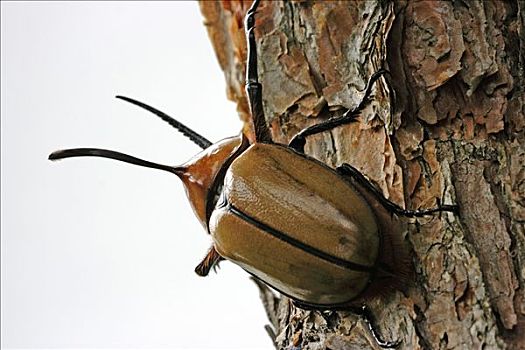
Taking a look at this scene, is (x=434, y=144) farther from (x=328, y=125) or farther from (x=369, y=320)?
(x=369, y=320)

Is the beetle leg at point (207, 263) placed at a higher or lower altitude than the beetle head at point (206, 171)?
lower

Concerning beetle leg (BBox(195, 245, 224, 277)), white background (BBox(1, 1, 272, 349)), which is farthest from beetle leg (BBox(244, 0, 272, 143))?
white background (BBox(1, 1, 272, 349))

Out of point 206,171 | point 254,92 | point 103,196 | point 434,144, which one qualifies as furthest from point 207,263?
point 103,196

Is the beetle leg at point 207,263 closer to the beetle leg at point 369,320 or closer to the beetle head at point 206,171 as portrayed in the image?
the beetle head at point 206,171

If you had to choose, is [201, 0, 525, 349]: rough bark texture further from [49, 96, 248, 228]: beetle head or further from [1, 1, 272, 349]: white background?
[1, 1, 272, 349]: white background

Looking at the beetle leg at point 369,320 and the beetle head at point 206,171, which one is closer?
the beetle leg at point 369,320

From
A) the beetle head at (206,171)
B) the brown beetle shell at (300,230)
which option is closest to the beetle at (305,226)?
the brown beetle shell at (300,230)
